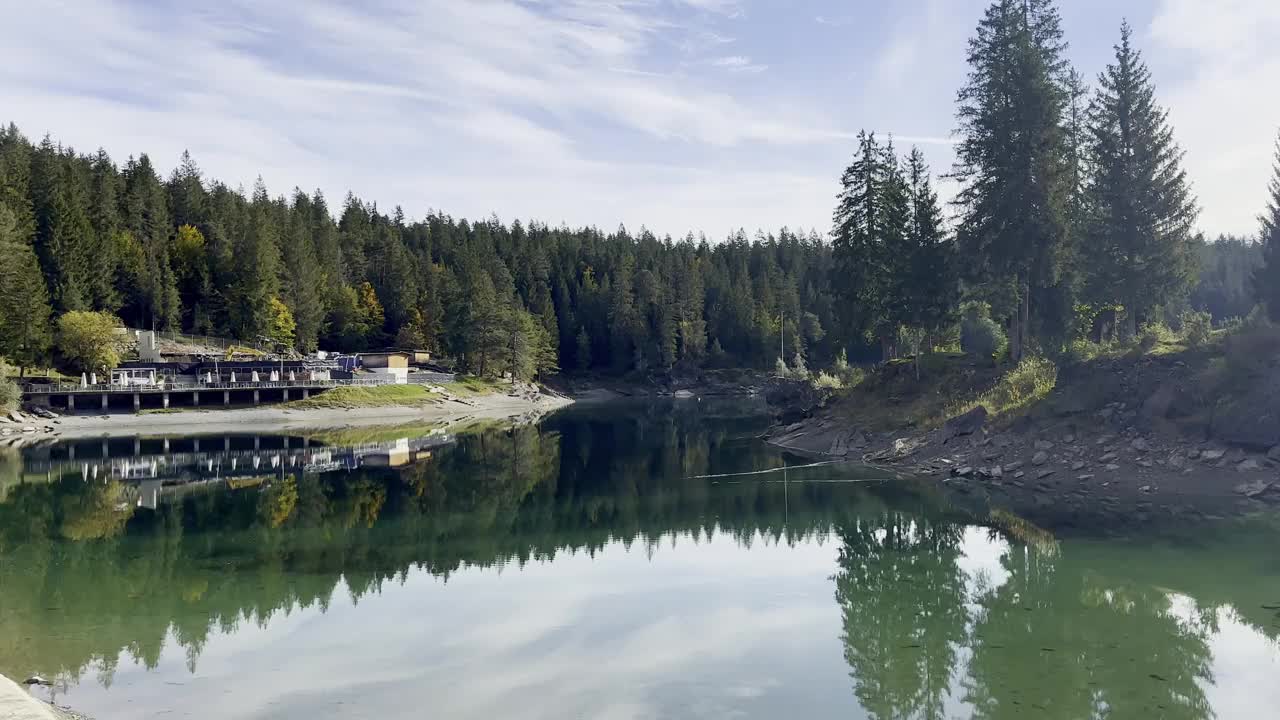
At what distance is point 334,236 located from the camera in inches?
5901

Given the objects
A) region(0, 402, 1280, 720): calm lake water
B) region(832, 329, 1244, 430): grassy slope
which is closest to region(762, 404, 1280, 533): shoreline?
region(832, 329, 1244, 430): grassy slope

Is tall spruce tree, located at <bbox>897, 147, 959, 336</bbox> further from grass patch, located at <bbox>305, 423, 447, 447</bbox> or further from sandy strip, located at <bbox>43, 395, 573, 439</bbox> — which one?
sandy strip, located at <bbox>43, 395, 573, 439</bbox>

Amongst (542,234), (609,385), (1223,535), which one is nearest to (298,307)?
(609,385)

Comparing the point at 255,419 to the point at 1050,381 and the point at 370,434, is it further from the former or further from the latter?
the point at 1050,381

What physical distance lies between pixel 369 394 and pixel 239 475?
1930 inches

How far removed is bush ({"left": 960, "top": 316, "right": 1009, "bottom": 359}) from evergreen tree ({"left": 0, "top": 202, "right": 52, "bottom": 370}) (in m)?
86.1

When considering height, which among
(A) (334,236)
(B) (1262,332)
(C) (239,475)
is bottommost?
→ (C) (239,475)

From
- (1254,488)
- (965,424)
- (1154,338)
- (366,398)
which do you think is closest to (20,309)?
(366,398)

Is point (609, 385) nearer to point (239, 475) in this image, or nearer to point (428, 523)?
point (239, 475)

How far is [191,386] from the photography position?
3684 inches

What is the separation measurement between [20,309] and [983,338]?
8774 cm

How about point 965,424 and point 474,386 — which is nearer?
point 965,424

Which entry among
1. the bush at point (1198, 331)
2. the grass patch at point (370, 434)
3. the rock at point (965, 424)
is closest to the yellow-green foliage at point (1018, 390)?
the rock at point (965, 424)

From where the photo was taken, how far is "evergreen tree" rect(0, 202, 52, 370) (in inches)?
3410
